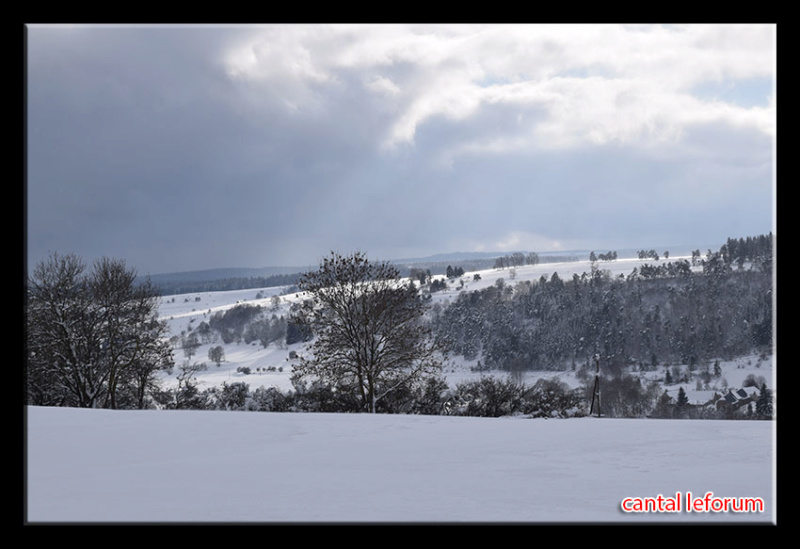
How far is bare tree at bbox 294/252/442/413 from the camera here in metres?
18.5

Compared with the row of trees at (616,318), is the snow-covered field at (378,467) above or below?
above

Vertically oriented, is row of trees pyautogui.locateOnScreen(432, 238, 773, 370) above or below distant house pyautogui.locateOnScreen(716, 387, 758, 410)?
above

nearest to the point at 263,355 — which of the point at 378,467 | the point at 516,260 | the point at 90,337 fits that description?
the point at 90,337

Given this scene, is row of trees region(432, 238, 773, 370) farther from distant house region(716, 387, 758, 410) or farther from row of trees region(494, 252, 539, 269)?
distant house region(716, 387, 758, 410)

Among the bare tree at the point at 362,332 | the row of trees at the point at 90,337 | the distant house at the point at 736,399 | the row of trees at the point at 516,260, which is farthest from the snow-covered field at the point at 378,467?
the row of trees at the point at 516,260

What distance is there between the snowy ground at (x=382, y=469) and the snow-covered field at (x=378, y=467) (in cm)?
2

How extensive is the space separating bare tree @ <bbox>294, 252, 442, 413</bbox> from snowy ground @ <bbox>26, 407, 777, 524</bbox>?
11.1 meters

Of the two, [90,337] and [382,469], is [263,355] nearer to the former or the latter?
[90,337]

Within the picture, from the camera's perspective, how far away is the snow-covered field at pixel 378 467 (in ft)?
13.2

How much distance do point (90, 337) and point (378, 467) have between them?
1783 centimetres

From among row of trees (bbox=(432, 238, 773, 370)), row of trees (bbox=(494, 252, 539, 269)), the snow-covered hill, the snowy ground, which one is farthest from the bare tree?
row of trees (bbox=(494, 252, 539, 269))

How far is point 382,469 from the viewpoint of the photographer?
5.06 m

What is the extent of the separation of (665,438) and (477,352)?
61539mm

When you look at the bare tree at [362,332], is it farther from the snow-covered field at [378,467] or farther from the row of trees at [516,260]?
the row of trees at [516,260]
